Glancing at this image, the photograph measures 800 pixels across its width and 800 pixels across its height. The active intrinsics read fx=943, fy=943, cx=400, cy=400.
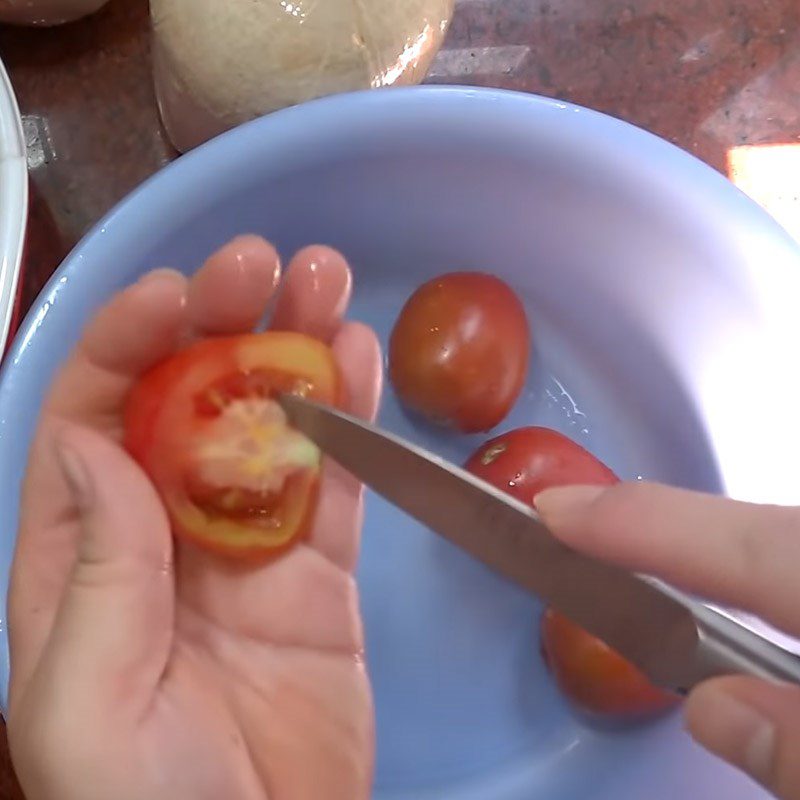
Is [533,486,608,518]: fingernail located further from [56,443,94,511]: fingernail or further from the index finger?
[56,443,94,511]: fingernail

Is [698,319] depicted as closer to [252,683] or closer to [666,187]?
[666,187]

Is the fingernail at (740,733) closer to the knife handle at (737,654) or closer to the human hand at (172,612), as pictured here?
the knife handle at (737,654)

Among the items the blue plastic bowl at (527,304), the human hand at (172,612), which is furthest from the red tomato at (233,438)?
the blue plastic bowl at (527,304)

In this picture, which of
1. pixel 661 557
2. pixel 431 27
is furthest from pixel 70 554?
pixel 431 27

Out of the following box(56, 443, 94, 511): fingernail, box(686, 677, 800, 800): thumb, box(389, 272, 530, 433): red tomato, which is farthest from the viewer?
box(389, 272, 530, 433): red tomato

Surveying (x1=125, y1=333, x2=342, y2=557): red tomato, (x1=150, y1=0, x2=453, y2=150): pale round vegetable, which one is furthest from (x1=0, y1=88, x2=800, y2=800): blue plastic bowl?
(x1=125, y1=333, x2=342, y2=557): red tomato
